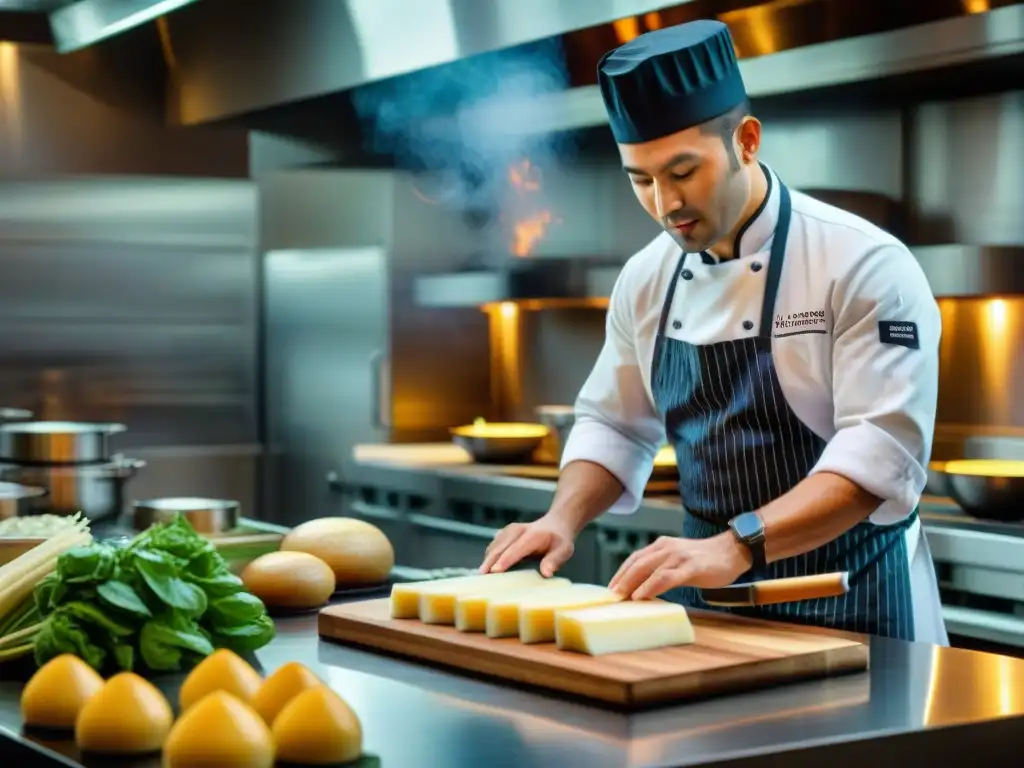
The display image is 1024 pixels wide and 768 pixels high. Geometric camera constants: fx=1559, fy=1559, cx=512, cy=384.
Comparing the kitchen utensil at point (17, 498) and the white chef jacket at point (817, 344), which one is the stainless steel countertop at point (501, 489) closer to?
the white chef jacket at point (817, 344)

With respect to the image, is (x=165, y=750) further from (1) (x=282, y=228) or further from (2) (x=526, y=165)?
(1) (x=282, y=228)

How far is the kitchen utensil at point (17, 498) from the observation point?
2791mm

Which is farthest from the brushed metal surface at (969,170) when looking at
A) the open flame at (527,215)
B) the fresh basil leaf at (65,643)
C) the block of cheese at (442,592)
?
the fresh basil leaf at (65,643)

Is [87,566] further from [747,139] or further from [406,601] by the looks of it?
[747,139]

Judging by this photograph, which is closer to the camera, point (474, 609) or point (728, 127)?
point (474, 609)

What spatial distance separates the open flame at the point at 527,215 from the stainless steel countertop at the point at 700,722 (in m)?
3.57

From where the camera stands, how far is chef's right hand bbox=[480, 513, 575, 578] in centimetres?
216

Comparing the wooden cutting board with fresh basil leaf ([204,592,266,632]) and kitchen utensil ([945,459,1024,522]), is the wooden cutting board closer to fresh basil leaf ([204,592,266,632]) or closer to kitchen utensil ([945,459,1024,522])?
fresh basil leaf ([204,592,266,632])

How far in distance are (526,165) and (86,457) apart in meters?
2.33

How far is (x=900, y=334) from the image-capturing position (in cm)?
216

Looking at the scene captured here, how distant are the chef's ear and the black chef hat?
0.12ft

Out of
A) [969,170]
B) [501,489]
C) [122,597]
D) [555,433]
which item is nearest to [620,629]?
[122,597]

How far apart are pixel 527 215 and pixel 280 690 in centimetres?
397

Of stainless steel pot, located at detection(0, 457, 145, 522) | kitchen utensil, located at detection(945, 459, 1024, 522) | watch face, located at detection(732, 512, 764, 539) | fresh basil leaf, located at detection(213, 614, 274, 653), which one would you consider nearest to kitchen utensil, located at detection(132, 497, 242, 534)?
stainless steel pot, located at detection(0, 457, 145, 522)
